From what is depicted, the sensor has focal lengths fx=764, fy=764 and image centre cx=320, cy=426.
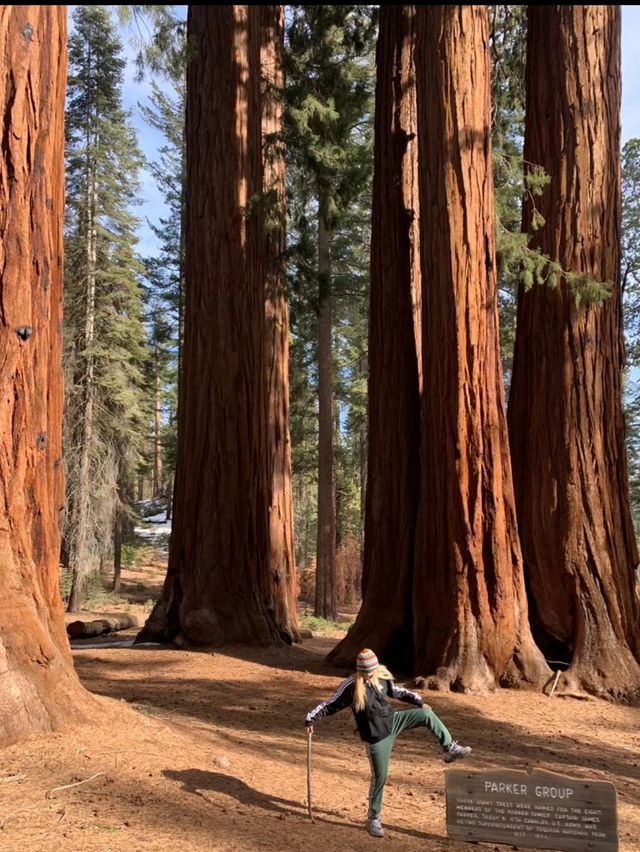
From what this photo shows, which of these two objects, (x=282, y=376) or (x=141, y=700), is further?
(x=282, y=376)

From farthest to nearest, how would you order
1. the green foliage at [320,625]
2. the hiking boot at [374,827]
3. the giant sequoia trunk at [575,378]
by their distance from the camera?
1. the green foliage at [320,625]
2. the giant sequoia trunk at [575,378]
3. the hiking boot at [374,827]

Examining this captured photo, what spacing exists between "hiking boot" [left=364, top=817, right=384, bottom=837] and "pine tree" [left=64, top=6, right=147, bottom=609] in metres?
18.6

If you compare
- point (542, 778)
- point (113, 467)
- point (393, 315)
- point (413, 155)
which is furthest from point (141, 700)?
point (113, 467)

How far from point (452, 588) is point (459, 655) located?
711 mm

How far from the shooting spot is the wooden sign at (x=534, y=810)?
3.87 meters

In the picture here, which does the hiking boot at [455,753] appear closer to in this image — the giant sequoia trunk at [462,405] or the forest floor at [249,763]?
the forest floor at [249,763]

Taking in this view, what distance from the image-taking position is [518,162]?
998 centimetres

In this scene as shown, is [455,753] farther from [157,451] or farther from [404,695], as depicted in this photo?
[157,451]

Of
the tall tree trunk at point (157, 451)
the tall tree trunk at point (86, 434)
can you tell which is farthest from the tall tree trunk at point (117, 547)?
the tall tree trunk at point (157, 451)

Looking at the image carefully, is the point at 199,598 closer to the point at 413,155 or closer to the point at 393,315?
the point at 393,315

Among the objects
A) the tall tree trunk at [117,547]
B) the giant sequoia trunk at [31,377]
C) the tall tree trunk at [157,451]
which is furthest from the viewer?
the tall tree trunk at [157,451]

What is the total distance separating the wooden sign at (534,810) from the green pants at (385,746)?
1.06ft

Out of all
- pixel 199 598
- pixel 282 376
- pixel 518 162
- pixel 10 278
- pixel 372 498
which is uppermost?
pixel 518 162

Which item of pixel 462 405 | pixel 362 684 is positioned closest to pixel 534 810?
pixel 362 684
